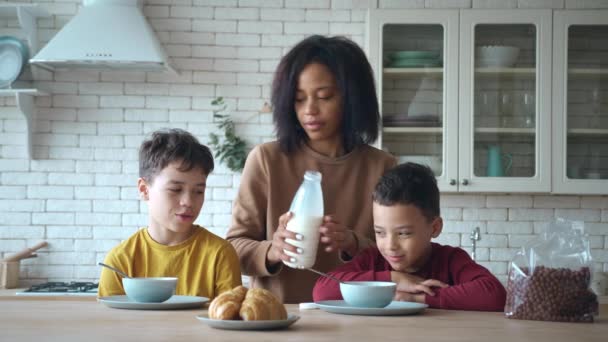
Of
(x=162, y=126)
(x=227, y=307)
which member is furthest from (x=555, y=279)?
(x=162, y=126)

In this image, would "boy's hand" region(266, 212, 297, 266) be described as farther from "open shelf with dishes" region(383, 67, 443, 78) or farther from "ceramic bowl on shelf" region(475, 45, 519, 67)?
"ceramic bowl on shelf" region(475, 45, 519, 67)

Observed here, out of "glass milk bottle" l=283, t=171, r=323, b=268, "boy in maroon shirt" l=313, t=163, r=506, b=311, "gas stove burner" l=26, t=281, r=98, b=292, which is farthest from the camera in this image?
"gas stove burner" l=26, t=281, r=98, b=292

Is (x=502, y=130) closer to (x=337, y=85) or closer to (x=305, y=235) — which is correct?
(x=337, y=85)

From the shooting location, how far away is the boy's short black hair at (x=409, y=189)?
6.70ft

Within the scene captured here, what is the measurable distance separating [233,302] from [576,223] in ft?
2.18

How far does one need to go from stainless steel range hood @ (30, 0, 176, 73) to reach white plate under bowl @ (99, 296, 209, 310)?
7.93 feet

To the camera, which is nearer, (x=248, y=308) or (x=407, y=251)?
(x=248, y=308)

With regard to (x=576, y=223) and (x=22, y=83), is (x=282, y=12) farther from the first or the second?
(x=576, y=223)

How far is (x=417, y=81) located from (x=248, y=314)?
2.98 metres

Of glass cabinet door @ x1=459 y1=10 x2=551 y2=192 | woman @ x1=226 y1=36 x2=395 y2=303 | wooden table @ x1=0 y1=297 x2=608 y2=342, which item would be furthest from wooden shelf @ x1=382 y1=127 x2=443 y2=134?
wooden table @ x1=0 y1=297 x2=608 y2=342

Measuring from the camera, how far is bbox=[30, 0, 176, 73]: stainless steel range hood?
3932 mm

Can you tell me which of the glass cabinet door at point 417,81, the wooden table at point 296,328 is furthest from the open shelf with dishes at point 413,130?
the wooden table at point 296,328

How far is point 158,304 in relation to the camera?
5.21 feet

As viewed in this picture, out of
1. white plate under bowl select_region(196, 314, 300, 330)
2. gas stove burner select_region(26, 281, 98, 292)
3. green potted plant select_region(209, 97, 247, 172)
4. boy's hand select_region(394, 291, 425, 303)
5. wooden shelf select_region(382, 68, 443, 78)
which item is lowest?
gas stove burner select_region(26, 281, 98, 292)
